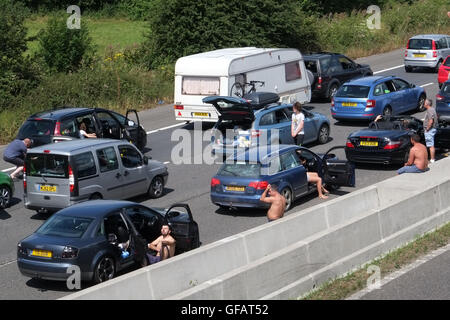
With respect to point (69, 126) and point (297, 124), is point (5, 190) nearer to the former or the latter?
point (69, 126)

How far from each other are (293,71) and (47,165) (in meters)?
13.4

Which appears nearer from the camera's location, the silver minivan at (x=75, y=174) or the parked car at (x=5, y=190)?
the silver minivan at (x=75, y=174)

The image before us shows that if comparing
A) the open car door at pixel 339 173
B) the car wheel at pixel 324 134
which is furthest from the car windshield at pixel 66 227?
the car wheel at pixel 324 134

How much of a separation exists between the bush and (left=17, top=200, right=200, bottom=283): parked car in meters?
18.9

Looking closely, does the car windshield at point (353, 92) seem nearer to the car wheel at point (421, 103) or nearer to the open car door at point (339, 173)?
the car wheel at point (421, 103)

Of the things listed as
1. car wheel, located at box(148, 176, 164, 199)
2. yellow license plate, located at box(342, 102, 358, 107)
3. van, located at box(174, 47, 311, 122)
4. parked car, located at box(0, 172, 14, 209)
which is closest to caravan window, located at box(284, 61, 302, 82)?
van, located at box(174, 47, 311, 122)

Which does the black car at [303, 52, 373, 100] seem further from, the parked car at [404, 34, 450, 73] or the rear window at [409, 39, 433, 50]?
the rear window at [409, 39, 433, 50]

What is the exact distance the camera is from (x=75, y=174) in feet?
55.9

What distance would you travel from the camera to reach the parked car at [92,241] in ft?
42.8

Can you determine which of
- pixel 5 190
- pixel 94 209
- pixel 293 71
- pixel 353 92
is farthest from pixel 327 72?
pixel 94 209

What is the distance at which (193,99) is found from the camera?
2620cm

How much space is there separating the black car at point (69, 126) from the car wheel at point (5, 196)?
2.41 metres
